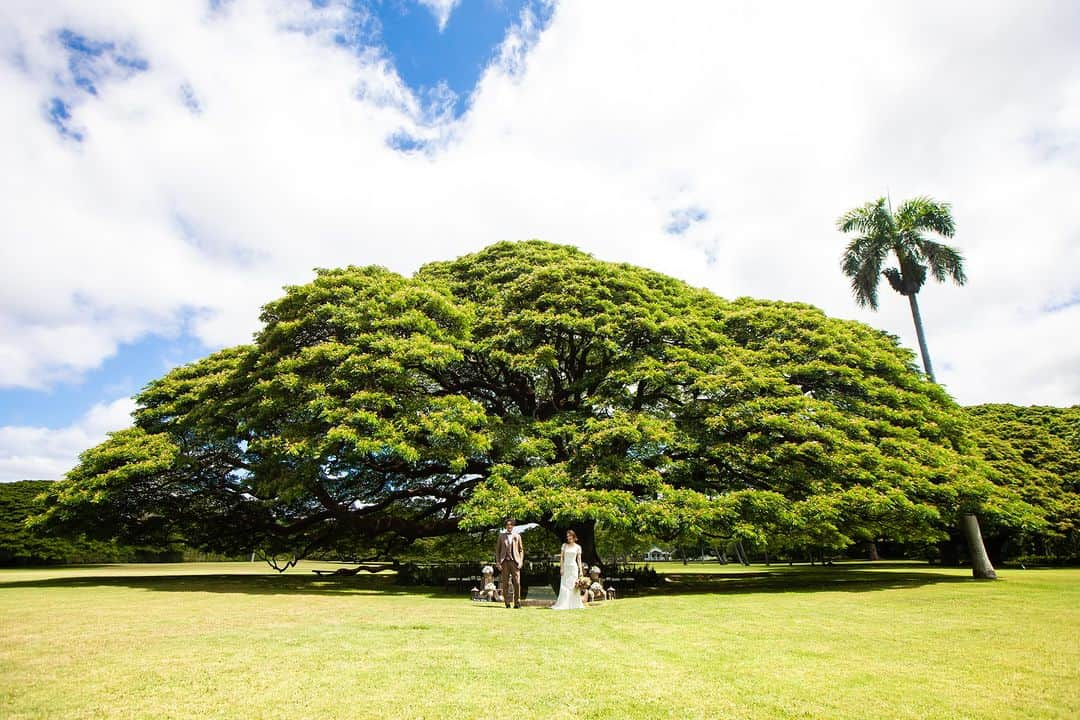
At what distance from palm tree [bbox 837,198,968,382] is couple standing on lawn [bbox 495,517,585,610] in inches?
681

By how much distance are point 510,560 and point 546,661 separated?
656cm

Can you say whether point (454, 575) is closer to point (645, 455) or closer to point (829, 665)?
point (645, 455)

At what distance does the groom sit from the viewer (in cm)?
1302

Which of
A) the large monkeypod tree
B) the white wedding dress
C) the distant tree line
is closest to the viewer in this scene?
the white wedding dress

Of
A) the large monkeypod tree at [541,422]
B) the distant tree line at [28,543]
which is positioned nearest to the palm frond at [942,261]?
the large monkeypod tree at [541,422]

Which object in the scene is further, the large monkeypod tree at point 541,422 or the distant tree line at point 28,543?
the distant tree line at point 28,543

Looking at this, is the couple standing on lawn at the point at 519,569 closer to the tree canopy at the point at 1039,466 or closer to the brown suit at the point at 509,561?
the brown suit at the point at 509,561

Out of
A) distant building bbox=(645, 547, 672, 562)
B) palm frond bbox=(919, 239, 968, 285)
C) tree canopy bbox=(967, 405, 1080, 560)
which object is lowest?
distant building bbox=(645, 547, 672, 562)

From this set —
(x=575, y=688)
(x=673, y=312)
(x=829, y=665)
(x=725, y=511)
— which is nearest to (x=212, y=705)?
(x=575, y=688)

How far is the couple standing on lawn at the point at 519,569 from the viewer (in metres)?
13.0

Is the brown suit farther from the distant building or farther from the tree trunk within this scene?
the distant building

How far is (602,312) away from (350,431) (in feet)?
27.9

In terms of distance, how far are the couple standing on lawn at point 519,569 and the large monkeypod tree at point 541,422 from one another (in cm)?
132

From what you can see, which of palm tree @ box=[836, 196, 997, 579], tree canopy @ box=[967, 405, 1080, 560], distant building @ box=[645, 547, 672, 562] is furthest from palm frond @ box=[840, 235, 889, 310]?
distant building @ box=[645, 547, 672, 562]
